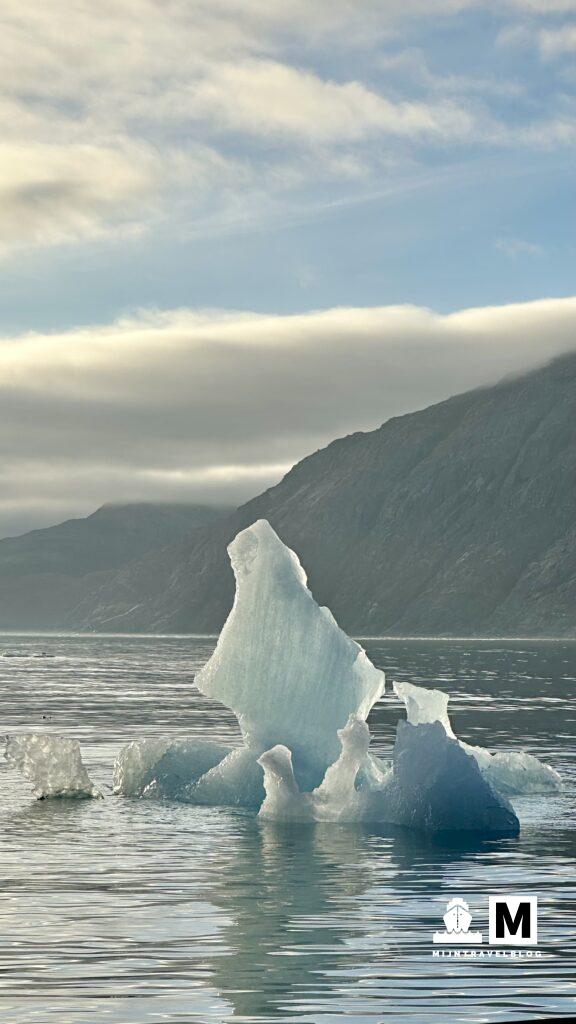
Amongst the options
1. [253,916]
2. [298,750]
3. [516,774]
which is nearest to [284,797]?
[298,750]

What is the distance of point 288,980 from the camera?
61.7ft

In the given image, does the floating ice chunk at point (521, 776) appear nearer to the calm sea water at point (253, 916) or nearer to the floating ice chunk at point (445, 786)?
Result: the calm sea water at point (253, 916)

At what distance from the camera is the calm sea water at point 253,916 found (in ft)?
57.3

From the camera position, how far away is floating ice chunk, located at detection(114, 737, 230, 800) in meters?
40.3

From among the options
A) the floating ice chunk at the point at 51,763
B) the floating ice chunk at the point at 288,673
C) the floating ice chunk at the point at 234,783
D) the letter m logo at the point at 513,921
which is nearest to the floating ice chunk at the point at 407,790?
the floating ice chunk at the point at 288,673

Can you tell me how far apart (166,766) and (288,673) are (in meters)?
5.85

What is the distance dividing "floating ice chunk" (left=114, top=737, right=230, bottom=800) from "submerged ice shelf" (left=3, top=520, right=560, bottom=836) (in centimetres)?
4

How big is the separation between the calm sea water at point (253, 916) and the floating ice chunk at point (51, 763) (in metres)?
0.72

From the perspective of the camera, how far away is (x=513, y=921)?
2238 cm

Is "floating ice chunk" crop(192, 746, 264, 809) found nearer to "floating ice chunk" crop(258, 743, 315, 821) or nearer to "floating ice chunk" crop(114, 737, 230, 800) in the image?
"floating ice chunk" crop(114, 737, 230, 800)

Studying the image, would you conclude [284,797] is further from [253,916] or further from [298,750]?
[253,916]

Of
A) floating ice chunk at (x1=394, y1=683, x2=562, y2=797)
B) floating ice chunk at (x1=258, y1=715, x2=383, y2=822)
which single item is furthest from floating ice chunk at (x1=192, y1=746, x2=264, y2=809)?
floating ice chunk at (x1=394, y1=683, x2=562, y2=797)

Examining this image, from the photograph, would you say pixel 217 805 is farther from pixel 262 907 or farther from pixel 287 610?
pixel 262 907

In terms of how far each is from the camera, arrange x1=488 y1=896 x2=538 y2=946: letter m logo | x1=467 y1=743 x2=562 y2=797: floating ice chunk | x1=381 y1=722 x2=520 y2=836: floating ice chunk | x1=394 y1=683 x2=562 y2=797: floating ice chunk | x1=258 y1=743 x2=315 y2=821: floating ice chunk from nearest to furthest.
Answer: x1=488 y1=896 x2=538 y2=946: letter m logo < x1=381 y1=722 x2=520 y2=836: floating ice chunk < x1=258 y1=743 x2=315 y2=821: floating ice chunk < x1=394 y1=683 x2=562 y2=797: floating ice chunk < x1=467 y1=743 x2=562 y2=797: floating ice chunk
